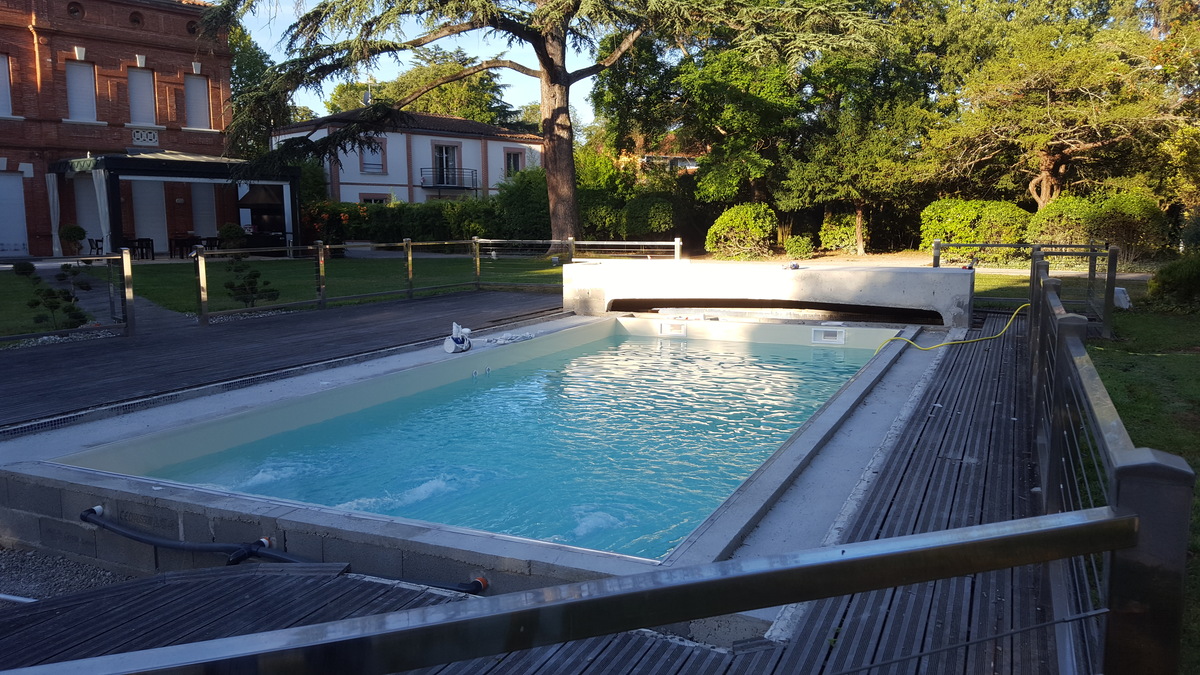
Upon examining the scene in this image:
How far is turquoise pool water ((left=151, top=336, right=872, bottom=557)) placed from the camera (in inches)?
252

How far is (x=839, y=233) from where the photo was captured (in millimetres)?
26672

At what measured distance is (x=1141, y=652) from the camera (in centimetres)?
149

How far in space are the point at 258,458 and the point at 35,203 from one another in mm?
23116

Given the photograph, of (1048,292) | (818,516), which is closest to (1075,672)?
(818,516)

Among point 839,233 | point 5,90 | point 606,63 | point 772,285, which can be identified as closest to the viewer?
point 772,285

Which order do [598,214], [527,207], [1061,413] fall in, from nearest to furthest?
[1061,413] < [598,214] < [527,207]

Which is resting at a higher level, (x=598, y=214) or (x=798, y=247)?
(x=598, y=214)

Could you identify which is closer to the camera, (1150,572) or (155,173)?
(1150,572)

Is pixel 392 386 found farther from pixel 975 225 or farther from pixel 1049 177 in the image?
pixel 1049 177

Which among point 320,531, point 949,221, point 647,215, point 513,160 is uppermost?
point 513,160

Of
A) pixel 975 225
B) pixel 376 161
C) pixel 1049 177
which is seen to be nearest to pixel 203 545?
pixel 975 225

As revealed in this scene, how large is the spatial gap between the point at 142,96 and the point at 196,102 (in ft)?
5.52

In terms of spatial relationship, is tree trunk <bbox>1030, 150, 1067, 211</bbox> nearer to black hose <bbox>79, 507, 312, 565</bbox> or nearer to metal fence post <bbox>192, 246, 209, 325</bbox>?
metal fence post <bbox>192, 246, 209, 325</bbox>

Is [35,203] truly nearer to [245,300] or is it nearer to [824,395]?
[245,300]
